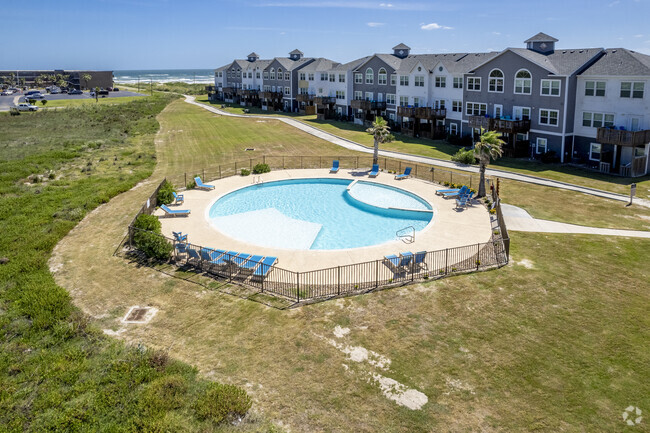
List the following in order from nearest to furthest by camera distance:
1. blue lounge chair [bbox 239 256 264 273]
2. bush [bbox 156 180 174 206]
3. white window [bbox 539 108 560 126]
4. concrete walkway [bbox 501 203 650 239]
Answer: blue lounge chair [bbox 239 256 264 273], concrete walkway [bbox 501 203 650 239], bush [bbox 156 180 174 206], white window [bbox 539 108 560 126]

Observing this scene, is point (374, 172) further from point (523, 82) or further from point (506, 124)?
point (523, 82)

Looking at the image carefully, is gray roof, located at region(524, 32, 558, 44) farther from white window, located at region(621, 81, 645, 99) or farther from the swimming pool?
the swimming pool

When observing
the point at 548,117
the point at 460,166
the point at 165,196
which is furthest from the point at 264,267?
the point at 548,117

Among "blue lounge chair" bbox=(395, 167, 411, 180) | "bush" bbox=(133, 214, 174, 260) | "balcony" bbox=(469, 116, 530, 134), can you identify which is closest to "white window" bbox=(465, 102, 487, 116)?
"balcony" bbox=(469, 116, 530, 134)

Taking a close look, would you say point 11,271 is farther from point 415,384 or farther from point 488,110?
point 488,110

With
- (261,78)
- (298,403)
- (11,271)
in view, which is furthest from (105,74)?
(298,403)

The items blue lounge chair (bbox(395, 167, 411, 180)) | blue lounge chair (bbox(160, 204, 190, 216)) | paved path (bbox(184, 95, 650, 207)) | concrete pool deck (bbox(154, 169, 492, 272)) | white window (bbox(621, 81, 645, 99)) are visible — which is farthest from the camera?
blue lounge chair (bbox(395, 167, 411, 180))
